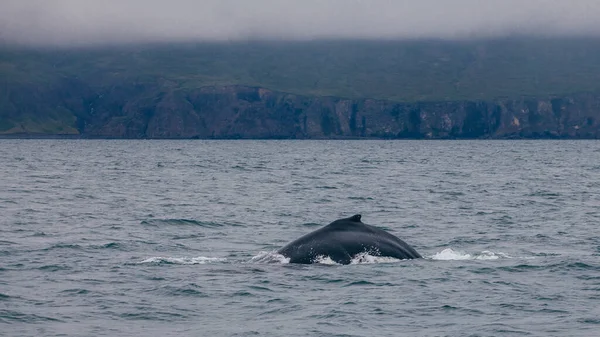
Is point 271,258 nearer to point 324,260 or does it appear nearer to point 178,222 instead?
point 324,260

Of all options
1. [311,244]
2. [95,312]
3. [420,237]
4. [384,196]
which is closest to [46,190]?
[384,196]

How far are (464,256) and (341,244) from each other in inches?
157

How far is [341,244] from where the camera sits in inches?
898

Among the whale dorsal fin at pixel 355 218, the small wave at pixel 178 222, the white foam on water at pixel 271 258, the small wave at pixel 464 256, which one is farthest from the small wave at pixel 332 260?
the small wave at pixel 178 222

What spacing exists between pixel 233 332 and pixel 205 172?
205ft

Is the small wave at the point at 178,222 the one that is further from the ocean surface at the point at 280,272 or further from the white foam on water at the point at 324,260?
the white foam on water at the point at 324,260

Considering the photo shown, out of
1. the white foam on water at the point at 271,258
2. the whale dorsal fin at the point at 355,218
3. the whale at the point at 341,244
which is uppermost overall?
the whale dorsal fin at the point at 355,218

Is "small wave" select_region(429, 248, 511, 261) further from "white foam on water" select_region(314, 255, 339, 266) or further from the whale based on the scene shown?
"white foam on water" select_region(314, 255, 339, 266)

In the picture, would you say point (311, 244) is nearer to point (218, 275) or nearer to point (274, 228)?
point (218, 275)

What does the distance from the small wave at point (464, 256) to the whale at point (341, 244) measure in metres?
2.20

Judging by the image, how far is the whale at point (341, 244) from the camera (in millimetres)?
22531

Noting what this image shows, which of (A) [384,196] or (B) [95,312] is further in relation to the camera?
(A) [384,196]

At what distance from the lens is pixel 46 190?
52906 mm

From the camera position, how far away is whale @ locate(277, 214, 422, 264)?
22.5m
